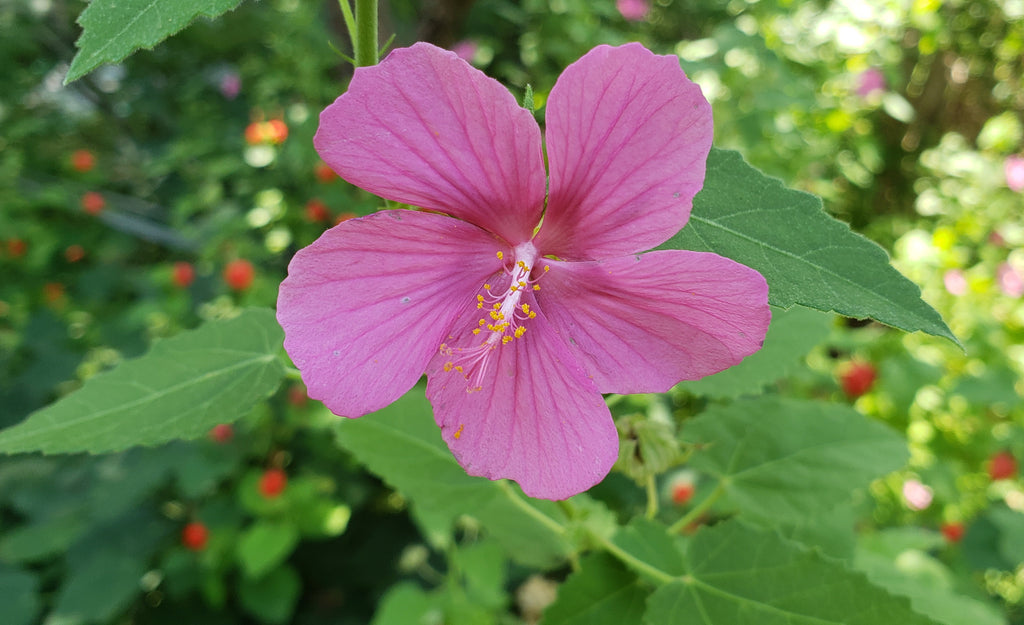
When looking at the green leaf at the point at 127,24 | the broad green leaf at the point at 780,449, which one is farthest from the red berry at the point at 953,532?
the green leaf at the point at 127,24

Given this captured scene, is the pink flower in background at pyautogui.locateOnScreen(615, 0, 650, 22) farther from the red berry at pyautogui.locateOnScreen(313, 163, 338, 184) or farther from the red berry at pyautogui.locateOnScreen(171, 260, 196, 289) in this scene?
the red berry at pyautogui.locateOnScreen(171, 260, 196, 289)

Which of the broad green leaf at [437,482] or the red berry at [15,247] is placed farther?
the red berry at [15,247]

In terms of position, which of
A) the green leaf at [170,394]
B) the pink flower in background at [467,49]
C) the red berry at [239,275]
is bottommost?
the red berry at [239,275]

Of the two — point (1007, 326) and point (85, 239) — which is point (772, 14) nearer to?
point (1007, 326)

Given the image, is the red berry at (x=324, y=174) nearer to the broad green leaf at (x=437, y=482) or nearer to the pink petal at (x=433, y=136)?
the broad green leaf at (x=437, y=482)

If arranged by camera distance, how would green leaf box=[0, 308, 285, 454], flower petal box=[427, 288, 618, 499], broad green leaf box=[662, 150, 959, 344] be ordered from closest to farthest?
broad green leaf box=[662, 150, 959, 344] < flower petal box=[427, 288, 618, 499] < green leaf box=[0, 308, 285, 454]

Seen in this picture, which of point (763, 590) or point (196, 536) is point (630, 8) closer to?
point (196, 536)

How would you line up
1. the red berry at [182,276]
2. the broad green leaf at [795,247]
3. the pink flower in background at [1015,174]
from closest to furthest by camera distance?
1. the broad green leaf at [795,247]
2. the red berry at [182,276]
3. the pink flower in background at [1015,174]

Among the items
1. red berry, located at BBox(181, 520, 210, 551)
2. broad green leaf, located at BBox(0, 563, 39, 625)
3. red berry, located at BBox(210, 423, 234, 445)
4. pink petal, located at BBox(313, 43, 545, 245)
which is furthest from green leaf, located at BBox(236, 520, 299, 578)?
pink petal, located at BBox(313, 43, 545, 245)
